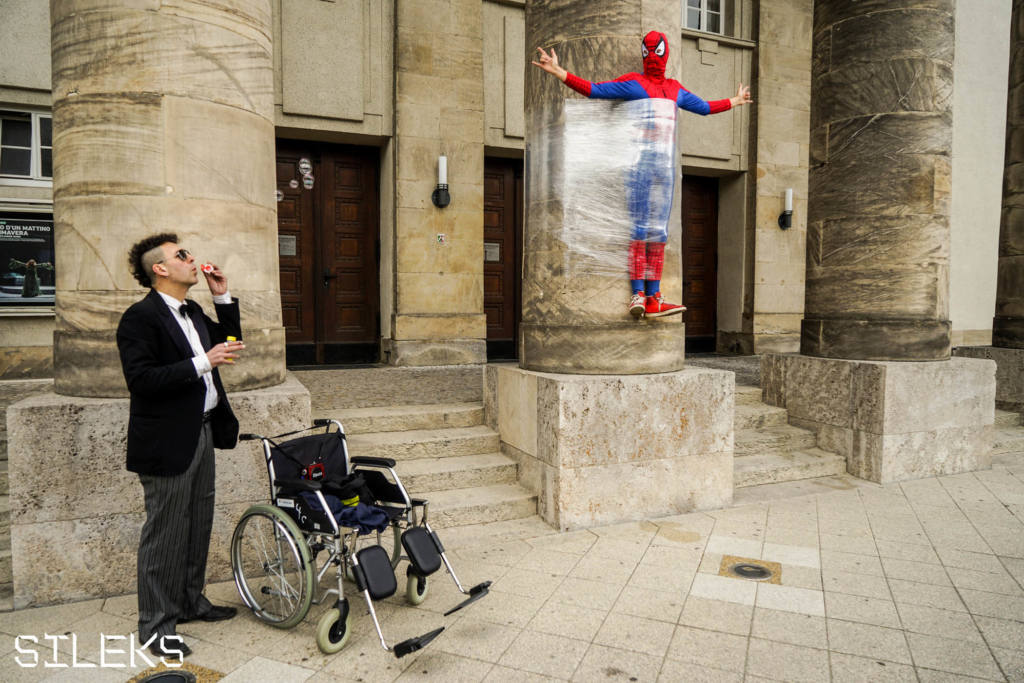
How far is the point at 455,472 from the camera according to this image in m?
5.05

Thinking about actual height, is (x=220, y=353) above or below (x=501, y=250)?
below

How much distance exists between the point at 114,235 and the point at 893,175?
6.31 meters

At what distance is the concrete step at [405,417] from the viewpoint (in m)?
5.49

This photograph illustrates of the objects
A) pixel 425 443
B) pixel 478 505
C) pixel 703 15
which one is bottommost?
pixel 478 505

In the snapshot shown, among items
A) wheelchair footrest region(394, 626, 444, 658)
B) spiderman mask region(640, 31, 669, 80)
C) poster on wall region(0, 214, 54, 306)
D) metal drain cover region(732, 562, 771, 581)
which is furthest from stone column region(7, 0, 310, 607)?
poster on wall region(0, 214, 54, 306)

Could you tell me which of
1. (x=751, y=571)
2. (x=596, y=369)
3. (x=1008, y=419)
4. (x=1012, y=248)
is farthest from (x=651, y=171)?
(x=1012, y=248)

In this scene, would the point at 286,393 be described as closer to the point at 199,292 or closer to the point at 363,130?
the point at 199,292

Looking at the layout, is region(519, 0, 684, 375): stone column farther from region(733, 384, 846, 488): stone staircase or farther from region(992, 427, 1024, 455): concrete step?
region(992, 427, 1024, 455): concrete step

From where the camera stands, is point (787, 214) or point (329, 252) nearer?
point (329, 252)

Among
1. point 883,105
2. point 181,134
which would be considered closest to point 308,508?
point 181,134

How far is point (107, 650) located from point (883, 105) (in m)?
7.13

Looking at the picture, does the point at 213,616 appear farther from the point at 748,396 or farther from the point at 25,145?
the point at 25,145

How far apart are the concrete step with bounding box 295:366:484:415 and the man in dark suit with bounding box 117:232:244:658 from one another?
6.81ft

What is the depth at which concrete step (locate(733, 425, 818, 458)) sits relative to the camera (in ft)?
21.1
